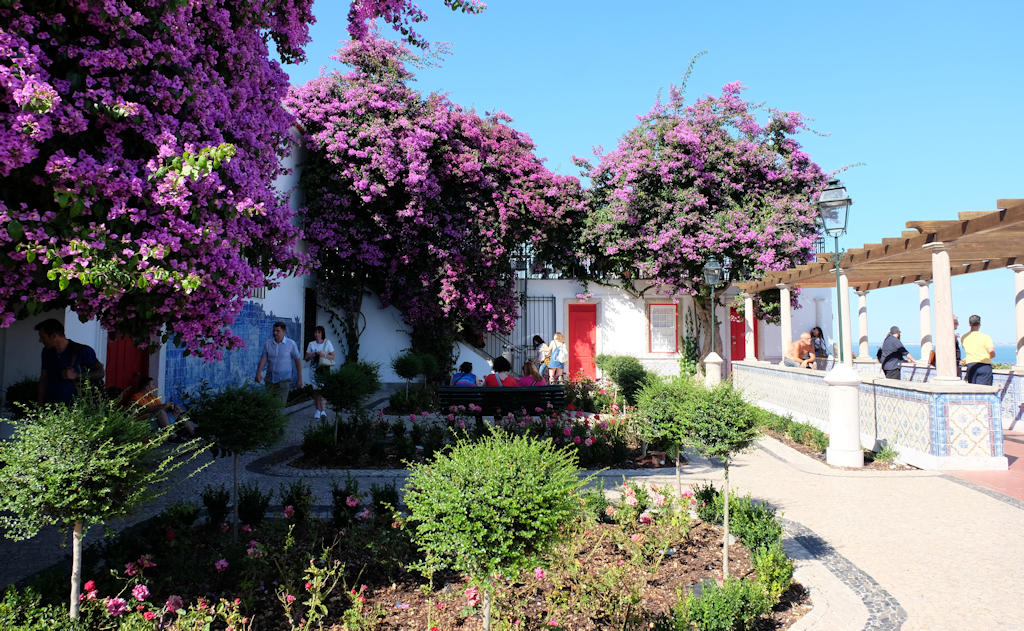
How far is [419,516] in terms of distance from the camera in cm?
273

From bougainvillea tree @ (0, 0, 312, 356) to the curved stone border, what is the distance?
426 cm

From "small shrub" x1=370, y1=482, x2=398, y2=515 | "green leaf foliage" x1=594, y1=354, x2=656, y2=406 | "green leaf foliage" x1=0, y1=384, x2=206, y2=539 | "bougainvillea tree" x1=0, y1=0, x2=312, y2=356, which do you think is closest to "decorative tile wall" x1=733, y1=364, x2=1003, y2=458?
"small shrub" x1=370, y1=482, x2=398, y2=515

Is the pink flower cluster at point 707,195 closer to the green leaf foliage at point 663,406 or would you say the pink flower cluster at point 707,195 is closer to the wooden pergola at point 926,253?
the wooden pergola at point 926,253

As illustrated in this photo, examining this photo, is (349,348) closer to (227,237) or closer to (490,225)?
(490,225)

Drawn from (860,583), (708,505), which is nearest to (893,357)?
(708,505)

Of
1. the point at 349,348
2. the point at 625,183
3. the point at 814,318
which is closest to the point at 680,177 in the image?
the point at 625,183

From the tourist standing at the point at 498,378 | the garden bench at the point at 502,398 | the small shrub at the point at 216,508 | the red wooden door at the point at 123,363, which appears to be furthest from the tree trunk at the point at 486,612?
the red wooden door at the point at 123,363

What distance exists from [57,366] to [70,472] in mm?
3138

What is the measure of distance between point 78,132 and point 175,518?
2.48m

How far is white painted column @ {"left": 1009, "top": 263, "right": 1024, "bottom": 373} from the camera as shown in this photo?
10727 millimetres

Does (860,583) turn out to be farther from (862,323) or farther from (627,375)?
(862,323)

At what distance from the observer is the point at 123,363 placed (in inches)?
347

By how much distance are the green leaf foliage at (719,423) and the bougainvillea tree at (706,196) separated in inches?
515

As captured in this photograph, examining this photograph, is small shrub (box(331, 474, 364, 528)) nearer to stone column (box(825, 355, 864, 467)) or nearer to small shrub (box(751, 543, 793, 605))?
small shrub (box(751, 543, 793, 605))
